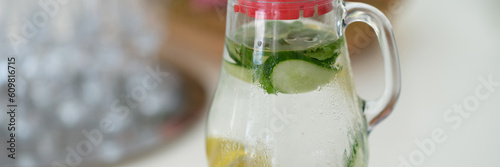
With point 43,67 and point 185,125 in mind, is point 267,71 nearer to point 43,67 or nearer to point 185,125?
point 185,125

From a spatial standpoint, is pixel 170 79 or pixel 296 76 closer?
pixel 296 76

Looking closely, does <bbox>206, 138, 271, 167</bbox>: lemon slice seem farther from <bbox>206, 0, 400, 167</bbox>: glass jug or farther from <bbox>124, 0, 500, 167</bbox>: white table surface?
<bbox>124, 0, 500, 167</bbox>: white table surface

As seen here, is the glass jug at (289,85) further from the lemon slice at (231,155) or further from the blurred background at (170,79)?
the blurred background at (170,79)

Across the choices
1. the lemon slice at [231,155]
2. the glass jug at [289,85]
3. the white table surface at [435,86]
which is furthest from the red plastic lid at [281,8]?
the white table surface at [435,86]

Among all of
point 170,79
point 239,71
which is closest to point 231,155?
point 239,71

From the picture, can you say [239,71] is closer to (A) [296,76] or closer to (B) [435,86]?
(A) [296,76]
